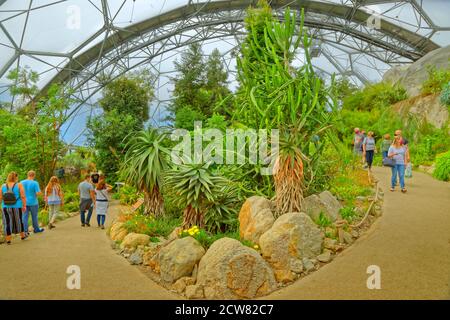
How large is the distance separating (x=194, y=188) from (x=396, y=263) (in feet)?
11.4

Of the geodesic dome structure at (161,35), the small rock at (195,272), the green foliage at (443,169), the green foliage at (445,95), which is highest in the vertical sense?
the geodesic dome structure at (161,35)

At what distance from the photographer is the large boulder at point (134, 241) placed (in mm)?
6535

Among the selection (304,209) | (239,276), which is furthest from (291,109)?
(239,276)

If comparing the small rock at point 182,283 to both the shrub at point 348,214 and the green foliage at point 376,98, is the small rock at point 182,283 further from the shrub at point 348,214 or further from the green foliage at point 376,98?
the green foliage at point 376,98

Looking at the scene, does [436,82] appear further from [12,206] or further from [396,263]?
[12,206]

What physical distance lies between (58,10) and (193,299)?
18.5m

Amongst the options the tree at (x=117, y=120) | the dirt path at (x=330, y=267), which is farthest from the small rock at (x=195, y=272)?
the tree at (x=117, y=120)

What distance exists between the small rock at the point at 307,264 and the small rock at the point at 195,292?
4.83 feet

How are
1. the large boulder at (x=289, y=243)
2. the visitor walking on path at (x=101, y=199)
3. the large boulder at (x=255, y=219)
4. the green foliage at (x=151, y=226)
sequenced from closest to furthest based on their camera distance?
the large boulder at (x=289, y=243), the large boulder at (x=255, y=219), the green foliage at (x=151, y=226), the visitor walking on path at (x=101, y=199)

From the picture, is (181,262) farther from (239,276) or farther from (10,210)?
(10,210)

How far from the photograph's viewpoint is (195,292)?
466 cm

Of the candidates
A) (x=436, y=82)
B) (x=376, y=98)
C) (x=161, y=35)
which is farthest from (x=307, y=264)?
(x=161, y=35)

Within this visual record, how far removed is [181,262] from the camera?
17.0 feet

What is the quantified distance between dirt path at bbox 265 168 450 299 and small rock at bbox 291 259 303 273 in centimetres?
21
